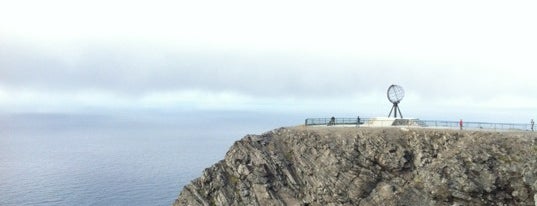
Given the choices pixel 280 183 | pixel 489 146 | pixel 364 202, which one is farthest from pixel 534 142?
pixel 280 183

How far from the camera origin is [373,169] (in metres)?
61.5

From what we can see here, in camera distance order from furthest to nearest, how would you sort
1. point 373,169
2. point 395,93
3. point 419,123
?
point 395,93 → point 419,123 → point 373,169

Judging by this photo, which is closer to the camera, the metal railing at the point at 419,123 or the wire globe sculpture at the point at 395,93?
the metal railing at the point at 419,123

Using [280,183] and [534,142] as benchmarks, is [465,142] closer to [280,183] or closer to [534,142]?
[534,142]

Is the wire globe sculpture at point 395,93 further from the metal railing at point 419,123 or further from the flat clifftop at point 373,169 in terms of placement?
the flat clifftop at point 373,169

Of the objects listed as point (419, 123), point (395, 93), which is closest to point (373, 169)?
point (419, 123)

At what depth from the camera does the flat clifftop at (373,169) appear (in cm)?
5453

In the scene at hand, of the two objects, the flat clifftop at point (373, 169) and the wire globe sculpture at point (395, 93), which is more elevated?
the wire globe sculpture at point (395, 93)

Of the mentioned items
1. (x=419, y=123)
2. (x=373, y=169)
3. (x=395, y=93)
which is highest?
(x=395, y=93)

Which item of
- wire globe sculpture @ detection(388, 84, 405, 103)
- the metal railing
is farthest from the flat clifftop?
wire globe sculpture @ detection(388, 84, 405, 103)

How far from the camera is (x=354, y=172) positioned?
202 ft

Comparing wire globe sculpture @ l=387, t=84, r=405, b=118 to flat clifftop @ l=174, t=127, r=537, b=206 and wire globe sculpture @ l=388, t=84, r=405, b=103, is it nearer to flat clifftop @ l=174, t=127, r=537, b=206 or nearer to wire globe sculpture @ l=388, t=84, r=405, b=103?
wire globe sculpture @ l=388, t=84, r=405, b=103

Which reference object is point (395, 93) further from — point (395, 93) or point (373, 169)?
point (373, 169)

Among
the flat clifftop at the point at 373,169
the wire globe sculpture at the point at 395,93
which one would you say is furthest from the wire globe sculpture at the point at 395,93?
the flat clifftop at the point at 373,169
